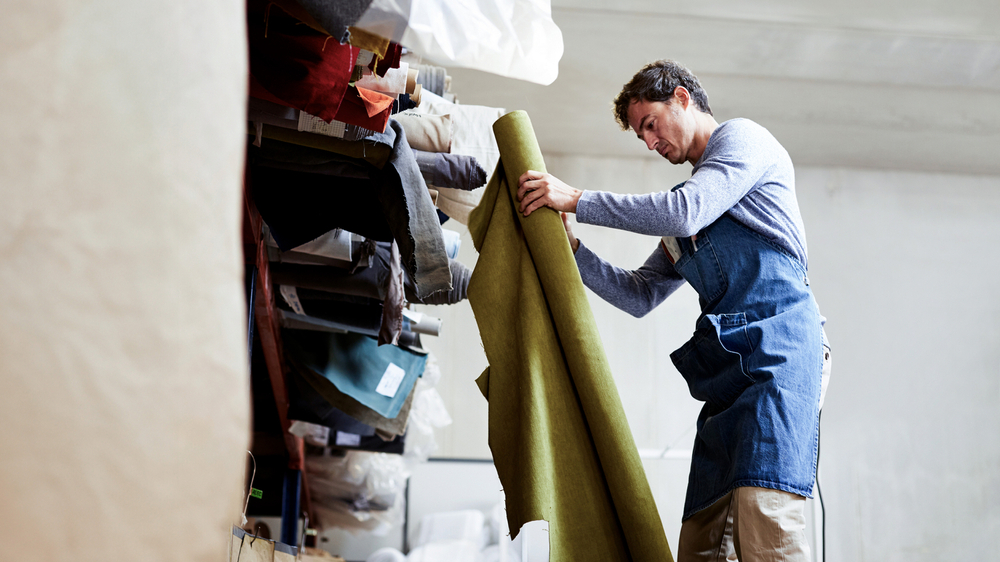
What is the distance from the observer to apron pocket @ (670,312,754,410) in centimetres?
161

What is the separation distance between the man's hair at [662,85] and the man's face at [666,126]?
0.02m

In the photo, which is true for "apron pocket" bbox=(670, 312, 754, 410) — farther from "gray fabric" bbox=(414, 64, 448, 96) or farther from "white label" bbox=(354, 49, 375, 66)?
"gray fabric" bbox=(414, 64, 448, 96)

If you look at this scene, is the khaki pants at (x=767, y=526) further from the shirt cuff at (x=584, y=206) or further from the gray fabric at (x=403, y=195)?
the gray fabric at (x=403, y=195)

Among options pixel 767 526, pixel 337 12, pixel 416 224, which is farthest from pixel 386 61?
pixel 767 526

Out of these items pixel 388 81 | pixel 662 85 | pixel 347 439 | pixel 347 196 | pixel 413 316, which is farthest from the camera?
pixel 347 439

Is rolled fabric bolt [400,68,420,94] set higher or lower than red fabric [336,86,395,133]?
higher

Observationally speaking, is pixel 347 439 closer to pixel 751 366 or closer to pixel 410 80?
pixel 410 80

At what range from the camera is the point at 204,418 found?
0.45 m

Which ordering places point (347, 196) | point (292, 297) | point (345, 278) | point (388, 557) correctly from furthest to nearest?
point (388, 557), point (292, 297), point (345, 278), point (347, 196)

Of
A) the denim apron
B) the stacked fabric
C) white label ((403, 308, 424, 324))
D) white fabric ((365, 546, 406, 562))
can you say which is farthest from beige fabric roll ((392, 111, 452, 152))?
white fabric ((365, 546, 406, 562))

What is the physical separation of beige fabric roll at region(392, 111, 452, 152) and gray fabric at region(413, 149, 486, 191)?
0.03 meters

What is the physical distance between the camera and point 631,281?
2145 mm

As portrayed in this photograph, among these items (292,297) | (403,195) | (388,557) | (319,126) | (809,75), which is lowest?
(388,557)

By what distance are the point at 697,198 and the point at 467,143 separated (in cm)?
86
